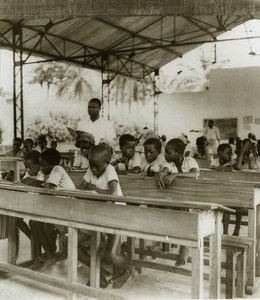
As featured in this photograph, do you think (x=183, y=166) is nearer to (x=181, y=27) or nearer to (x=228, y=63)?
(x=181, y=27)

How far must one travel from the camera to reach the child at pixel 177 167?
315 centimetres

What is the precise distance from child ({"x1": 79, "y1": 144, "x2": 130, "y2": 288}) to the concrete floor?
0.10 metres

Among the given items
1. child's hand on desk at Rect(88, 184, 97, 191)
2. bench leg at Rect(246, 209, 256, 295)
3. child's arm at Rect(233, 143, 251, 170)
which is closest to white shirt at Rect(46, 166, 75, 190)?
child's hand on desk at Rect(88, 184, 97, 191)

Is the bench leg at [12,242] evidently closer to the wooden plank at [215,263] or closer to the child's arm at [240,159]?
the wooden plank at [215,263]

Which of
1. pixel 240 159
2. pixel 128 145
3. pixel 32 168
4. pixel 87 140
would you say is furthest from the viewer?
pixel 240 159

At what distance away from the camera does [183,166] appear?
11.7 feet

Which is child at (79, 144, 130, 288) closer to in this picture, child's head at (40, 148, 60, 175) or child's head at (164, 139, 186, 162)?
child's head at (40, 148, 60, 175)

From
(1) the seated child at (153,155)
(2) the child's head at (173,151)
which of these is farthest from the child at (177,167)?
(1) the seated child at (153,155)

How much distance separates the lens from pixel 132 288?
292 centimetres

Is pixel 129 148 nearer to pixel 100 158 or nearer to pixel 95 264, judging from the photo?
pixel 100 158

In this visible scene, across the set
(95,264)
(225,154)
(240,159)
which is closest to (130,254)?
(95,264)

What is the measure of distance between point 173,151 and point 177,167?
0.62 ft

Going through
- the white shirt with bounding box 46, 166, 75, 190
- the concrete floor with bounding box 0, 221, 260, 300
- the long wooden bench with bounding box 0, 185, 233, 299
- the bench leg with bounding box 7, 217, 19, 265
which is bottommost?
the concrete floor with bounding box 0, 221, 260, 300

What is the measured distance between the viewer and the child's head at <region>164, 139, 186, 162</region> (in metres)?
Answer: 3.41
